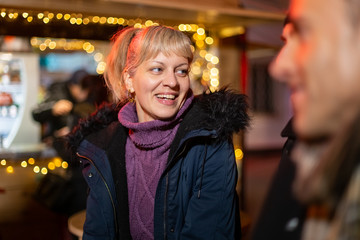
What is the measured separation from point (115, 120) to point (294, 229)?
4.46 feet

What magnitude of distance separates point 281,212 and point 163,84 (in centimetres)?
94

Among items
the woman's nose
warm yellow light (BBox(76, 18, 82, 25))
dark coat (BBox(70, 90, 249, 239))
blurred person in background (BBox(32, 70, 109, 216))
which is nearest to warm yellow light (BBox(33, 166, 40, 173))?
blurred person in background (BBox(32, 70, 109, 216))

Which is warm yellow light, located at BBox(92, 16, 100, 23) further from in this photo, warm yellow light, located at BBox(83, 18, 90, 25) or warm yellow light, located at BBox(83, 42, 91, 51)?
warm yellow light, located at BBox(83, 42, 91, 51)

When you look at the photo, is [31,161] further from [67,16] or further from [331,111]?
[331,111]

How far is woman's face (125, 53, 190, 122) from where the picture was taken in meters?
1.83

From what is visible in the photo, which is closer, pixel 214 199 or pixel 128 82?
pixel 214 199

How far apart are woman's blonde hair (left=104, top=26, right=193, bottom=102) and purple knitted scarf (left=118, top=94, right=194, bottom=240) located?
25 centimetres

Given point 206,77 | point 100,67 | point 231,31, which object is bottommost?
point 206,77

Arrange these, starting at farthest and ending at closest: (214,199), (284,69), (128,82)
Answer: (128,82) → (214,199) → (284,69)

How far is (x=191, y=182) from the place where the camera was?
5.71 ft

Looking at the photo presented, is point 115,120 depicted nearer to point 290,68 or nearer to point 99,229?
point 99,229

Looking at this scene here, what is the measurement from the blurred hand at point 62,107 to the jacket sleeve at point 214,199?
323 centimetres

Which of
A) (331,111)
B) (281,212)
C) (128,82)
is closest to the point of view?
(331,111)

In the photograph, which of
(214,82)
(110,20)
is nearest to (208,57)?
(214,82)
